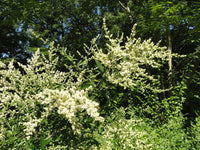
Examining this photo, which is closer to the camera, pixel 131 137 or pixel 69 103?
pixel 69 103

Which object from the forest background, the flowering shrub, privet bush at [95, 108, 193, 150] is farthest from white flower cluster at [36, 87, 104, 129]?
privet bush at [95, 108, 193, 150]

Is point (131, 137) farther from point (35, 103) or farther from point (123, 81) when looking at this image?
point (35, 103)

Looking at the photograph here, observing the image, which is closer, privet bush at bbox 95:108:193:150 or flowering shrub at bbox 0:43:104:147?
flowering shrub at bbox 0:43:104:147

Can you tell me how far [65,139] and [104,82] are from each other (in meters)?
0.59

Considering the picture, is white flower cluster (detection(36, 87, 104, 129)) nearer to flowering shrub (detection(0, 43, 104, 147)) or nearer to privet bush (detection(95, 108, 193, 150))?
flowering shrub (detection(0, 43, 104, 147))

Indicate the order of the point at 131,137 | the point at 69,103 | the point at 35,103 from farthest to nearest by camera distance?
the point at 131,137 → the point at 35,103 → the point at 69,103

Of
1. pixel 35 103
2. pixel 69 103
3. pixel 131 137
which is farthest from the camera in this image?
pixel 131 137

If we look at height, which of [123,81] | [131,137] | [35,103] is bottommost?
[131,137]

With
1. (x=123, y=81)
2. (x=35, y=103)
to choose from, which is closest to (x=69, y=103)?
(x=35, y=103)

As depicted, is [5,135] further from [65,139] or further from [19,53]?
[19,53]

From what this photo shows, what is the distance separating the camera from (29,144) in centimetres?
126

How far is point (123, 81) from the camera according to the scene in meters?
1.50

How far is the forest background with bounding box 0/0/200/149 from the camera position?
1.39m

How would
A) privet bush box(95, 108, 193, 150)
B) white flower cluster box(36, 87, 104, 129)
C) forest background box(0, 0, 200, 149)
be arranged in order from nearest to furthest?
1. white flower cluster box(36, 87, 104, 129)
2. forest background box(0, 0, 200, 149)
3. privet bush box(95, 108, 193, 150)
